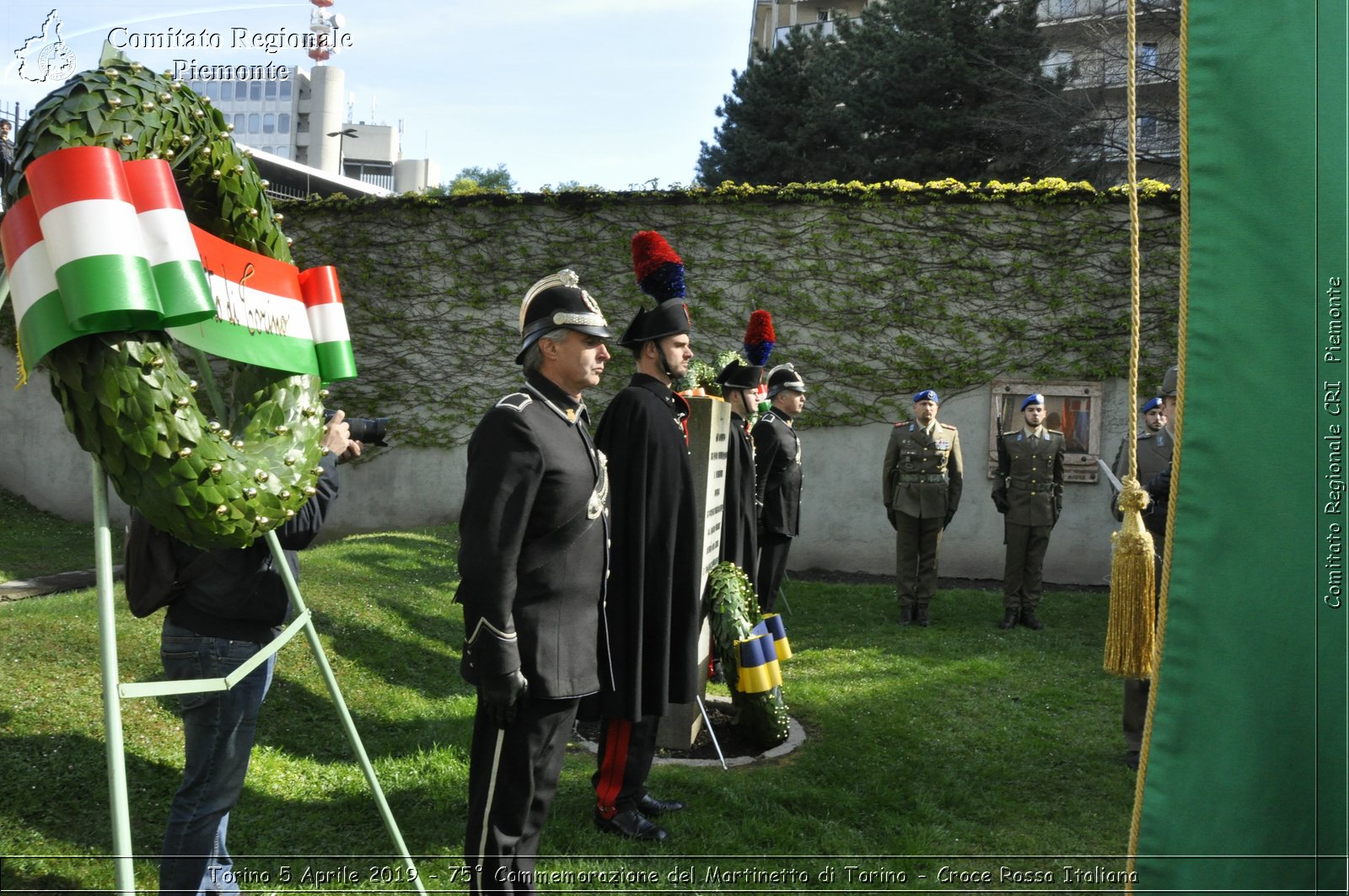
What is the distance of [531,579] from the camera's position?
3193 mm

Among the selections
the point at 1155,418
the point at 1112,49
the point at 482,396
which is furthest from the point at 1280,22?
the point at 1112,49

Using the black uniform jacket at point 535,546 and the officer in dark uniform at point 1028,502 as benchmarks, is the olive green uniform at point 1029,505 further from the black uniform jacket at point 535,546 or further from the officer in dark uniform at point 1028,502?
the black uniform jacket at point 535,546

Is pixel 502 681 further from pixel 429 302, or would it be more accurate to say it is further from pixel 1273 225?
pixel 429 302

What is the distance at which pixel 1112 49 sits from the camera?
17.7 m

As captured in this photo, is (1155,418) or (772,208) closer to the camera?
(1155,418)

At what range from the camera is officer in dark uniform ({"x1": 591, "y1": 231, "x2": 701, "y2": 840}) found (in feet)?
13.6

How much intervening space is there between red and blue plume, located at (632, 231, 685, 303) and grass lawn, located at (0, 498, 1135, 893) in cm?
225

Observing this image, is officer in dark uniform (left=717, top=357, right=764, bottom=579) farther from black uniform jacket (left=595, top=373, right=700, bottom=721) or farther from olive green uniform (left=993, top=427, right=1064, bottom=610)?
olive green uniform (left=993, top=427, right=1064, bottom=610)

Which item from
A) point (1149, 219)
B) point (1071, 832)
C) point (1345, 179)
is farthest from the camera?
point (1149, 219)

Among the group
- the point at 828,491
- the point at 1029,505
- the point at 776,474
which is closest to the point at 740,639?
the point at 776,474

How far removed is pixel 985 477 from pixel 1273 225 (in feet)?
32.8

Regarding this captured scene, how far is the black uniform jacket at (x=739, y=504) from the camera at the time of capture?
5.80 metres

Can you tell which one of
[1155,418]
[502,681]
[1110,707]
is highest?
[1155,418]

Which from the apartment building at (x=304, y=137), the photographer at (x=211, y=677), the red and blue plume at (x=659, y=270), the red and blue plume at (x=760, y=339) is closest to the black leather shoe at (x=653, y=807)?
the photographer at (x=211, y=677)
